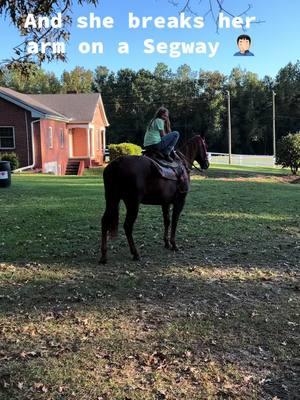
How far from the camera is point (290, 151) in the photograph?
30828mm

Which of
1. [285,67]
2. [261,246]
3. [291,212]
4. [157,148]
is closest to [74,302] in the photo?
[157,148]

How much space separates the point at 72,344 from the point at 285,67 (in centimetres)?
8147

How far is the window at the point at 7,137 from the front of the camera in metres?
28.2

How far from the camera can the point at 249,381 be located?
353cm

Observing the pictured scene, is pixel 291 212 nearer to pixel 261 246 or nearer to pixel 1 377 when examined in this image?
pixel 261 246

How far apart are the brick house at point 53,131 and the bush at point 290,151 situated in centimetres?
1325

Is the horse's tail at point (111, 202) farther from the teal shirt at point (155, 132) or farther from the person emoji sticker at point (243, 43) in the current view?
the person emoji sticker at point (243, 43)

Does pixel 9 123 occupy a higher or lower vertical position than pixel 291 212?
higher

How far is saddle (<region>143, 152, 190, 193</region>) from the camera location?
277 inches

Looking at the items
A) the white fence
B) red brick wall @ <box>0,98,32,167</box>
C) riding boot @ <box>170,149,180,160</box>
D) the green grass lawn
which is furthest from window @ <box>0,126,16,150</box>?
riding boot @ <box>170,149,180,160</box>

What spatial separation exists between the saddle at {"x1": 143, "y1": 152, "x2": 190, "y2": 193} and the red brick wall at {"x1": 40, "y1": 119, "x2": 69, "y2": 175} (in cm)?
2204

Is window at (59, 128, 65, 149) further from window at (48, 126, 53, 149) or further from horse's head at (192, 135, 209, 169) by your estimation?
horse's head at (192, 135, 209, 169)

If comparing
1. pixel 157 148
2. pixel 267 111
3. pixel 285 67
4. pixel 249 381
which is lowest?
pixel 249 381

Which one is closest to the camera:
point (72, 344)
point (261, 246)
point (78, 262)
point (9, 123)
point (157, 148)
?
point (72, 344)
